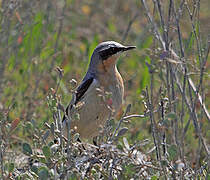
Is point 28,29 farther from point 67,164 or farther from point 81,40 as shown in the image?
point 67,164

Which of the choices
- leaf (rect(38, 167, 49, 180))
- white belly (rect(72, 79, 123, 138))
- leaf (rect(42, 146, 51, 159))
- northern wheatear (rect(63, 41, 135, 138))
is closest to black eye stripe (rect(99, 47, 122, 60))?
northern wheatear (rect(63, 41, 135, 138))

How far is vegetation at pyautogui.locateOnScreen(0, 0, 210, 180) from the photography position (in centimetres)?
300

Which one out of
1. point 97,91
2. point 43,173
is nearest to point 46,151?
point 43,173

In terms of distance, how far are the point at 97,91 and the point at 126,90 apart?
95.5 inches

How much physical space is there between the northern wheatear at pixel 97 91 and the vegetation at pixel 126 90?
7.8 inches

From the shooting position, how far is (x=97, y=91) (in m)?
4.50

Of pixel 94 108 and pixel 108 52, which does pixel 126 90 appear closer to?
pixel 108 52

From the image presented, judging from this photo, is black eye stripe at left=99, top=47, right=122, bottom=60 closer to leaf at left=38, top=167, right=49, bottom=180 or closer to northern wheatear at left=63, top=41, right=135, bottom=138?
northern wheatear at left=63, top=41, right=135, bottom=138

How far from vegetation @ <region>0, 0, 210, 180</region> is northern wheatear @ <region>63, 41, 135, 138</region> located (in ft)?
0.65

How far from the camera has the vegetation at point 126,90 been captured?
3002 millimetres

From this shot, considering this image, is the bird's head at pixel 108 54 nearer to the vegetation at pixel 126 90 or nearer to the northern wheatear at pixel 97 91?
the northern wheatear at pixel 97 91

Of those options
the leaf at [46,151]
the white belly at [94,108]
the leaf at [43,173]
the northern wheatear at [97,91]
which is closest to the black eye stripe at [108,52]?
the northern wheatear at [97,91]

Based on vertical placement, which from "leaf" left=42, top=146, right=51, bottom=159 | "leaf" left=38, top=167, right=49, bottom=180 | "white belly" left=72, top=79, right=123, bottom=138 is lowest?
"white belly" left=72, top=79, right=123, bottom=138

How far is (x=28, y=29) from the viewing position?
6.83 m
